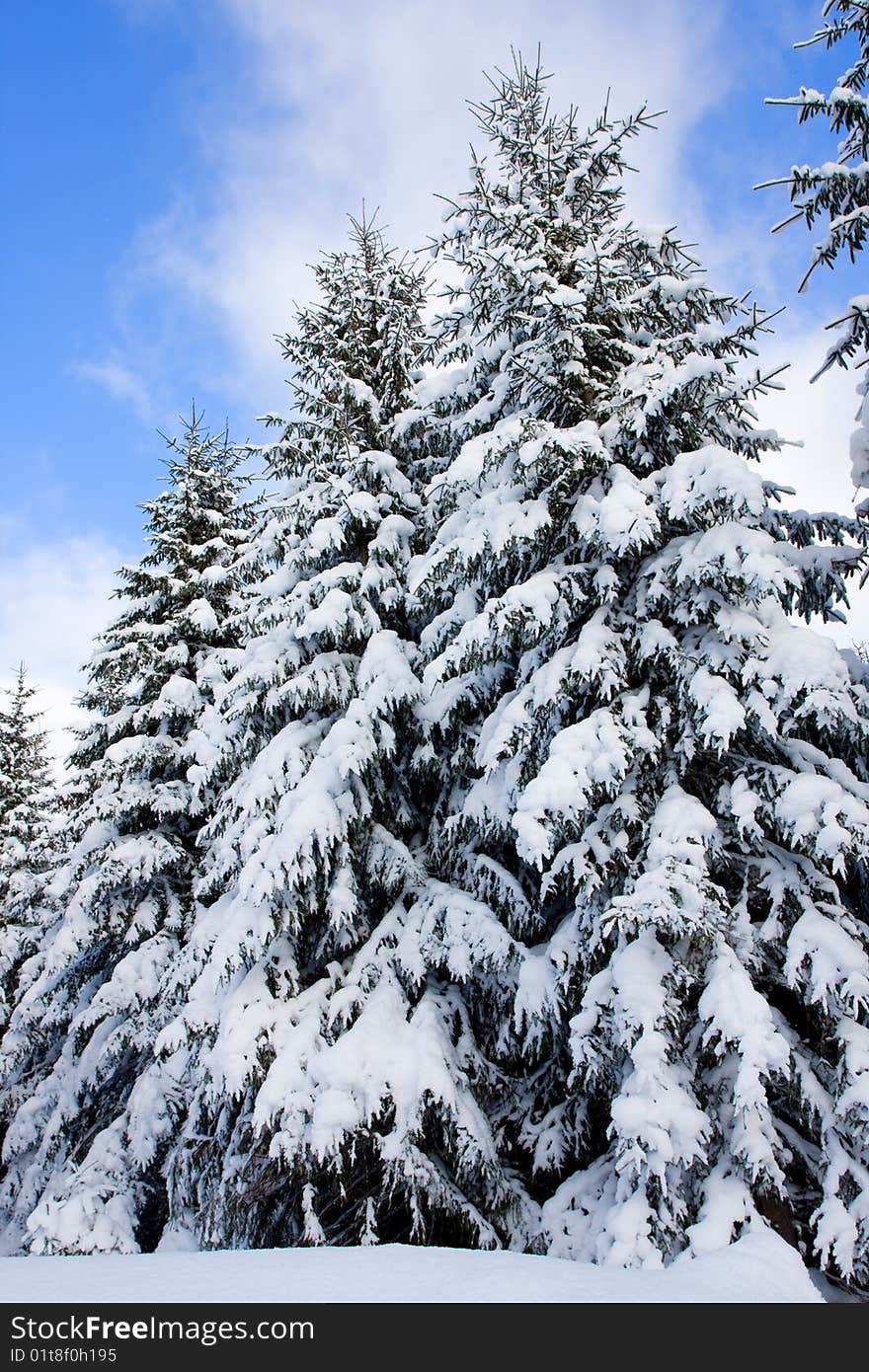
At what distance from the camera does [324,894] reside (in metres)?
8.26

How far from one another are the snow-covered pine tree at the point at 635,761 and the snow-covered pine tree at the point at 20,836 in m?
11.3

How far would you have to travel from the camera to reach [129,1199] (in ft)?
31.6

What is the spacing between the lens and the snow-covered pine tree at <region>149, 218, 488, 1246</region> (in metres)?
6.74

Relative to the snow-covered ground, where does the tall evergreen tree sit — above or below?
above

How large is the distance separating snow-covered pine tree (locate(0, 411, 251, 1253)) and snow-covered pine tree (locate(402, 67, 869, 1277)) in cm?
526

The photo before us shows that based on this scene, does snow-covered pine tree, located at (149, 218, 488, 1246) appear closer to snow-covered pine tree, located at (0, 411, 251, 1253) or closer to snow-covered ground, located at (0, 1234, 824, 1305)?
snow-covered pine tree, located at (0, 411, 251, 1253)

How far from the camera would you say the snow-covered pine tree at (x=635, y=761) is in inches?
204

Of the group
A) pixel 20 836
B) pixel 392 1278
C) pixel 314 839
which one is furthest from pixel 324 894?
pixel 20 836

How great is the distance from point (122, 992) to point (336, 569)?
6.78 meters

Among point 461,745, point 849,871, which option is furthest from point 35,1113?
point 849,871

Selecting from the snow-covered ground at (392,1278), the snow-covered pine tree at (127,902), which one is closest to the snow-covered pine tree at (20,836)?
the snow-covered pine tree at (127,902)

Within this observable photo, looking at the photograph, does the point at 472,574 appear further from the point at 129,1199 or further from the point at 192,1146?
the point at 129,1199

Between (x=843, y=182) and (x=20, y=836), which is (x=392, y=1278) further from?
(x=20, y=836)

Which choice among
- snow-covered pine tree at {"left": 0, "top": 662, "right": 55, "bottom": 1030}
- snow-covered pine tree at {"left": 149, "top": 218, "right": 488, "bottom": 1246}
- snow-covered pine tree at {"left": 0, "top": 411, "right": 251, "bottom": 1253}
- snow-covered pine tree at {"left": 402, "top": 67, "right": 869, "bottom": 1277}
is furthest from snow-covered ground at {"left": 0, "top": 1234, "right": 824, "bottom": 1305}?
snow-covered pine tree at {"left": 0, "top": 662, "right": 55, "bottom": 1030}
